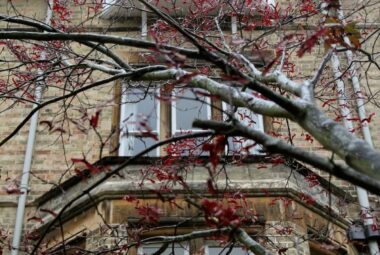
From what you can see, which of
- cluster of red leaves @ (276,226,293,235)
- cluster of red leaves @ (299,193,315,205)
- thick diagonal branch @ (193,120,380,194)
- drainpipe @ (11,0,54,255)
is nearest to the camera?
thick diagonal branch @ (193,120,380,194)

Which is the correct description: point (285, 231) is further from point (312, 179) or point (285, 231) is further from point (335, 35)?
point (335, 35)

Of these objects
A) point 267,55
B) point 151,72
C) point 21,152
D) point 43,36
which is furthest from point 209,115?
point 43,36

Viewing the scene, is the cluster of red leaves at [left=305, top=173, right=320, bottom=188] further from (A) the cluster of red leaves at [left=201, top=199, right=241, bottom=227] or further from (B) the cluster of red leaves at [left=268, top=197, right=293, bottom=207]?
(A) the cluster of red leaves at [left=201, top=199, right=241, bottom=227]

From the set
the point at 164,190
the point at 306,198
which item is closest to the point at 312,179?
the point at 306,198

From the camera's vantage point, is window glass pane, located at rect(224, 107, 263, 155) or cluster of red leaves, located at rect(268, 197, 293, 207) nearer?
window glass pane, located at rect(224, 107, 263, 155)

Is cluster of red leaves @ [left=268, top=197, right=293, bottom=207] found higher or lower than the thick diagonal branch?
higher

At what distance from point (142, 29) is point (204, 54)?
22.7 ft

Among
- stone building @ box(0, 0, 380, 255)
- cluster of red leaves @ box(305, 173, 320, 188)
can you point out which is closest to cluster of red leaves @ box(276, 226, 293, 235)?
stone building @ box(0, 0, 380, 255)

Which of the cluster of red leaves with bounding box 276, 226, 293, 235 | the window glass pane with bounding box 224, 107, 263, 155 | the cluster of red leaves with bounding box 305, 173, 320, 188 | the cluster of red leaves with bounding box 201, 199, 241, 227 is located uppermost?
the window glass pane with bounding box 224, 107, 263, 155

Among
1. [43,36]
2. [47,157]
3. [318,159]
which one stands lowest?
[318,159]

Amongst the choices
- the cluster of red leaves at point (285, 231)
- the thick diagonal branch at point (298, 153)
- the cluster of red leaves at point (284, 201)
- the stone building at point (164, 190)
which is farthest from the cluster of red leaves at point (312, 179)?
the thick diagonal branch at point (298, 153)

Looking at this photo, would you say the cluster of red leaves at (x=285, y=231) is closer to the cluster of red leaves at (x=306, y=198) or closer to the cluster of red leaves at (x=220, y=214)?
the cluster of red leaves at (x=306, y=198)

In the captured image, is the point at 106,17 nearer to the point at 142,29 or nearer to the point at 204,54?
the point at 142,29

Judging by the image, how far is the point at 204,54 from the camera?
12.2 ft
